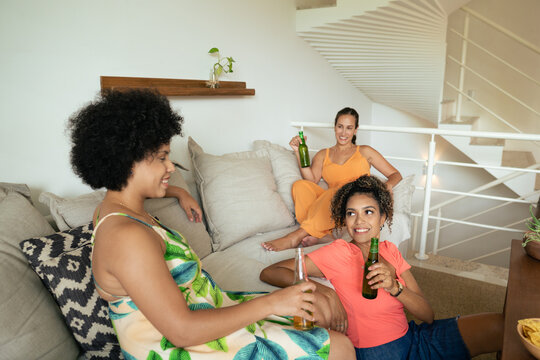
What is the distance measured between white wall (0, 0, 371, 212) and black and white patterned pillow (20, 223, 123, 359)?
0.54m

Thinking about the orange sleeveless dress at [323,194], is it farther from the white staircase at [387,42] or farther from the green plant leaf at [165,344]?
the white staircase at [387,42]

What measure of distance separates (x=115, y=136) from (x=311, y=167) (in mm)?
1719

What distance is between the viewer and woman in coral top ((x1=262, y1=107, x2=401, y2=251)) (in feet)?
6.57

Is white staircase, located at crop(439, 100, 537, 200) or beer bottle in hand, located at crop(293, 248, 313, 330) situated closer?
beer bottle in hand, located at crop(293, 248, 313, 330)

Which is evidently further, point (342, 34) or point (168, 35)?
point (342, 34)

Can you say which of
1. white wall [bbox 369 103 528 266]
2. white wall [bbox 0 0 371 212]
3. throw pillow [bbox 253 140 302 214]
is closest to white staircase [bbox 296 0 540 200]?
white wall [bbox 0 0 371 212]

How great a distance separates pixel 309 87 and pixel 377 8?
3.13 ft

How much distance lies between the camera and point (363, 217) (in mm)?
1336

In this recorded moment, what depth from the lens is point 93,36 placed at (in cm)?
173

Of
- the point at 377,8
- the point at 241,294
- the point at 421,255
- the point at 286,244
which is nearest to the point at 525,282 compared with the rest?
the point at 241,294

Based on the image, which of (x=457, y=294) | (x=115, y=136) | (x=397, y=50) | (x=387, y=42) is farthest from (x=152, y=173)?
(x=397, y=50)

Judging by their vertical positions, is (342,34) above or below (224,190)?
above

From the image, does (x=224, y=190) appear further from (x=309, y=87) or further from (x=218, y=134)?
(x=309, y=87)

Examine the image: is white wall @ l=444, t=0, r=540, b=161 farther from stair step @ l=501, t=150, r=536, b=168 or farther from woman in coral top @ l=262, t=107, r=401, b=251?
woman in coral top @ l=262, t=107, r=401, b=251
